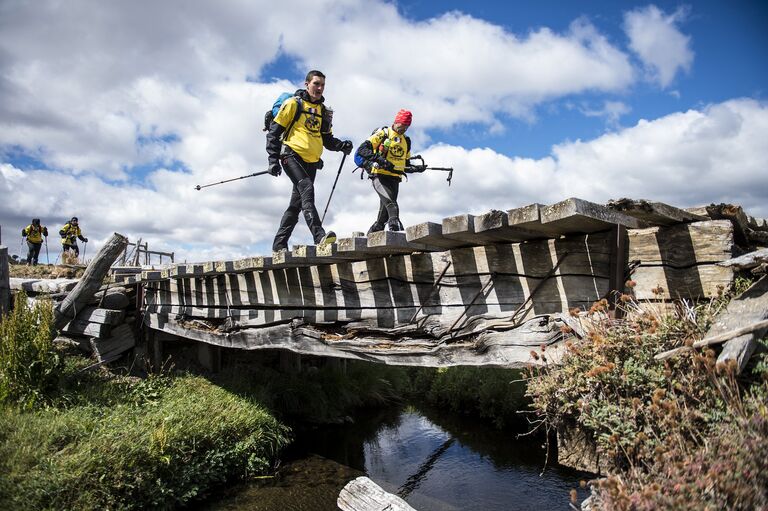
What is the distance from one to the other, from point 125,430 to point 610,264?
6.25 meters

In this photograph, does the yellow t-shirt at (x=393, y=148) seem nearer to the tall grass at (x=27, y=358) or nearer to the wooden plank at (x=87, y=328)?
the tall grass at (x=27, y=358)

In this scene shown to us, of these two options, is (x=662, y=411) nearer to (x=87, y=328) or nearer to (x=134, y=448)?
(x=134, y=448)

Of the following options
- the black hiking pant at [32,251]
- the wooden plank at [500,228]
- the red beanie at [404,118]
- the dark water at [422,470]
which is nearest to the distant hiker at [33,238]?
the black hiking pant at [32,251]

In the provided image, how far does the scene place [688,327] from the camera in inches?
106

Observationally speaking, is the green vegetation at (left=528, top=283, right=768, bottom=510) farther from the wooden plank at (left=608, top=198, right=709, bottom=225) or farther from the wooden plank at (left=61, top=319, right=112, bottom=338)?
the wooden plank at (left=61, top=319, right=112, bottom=338)

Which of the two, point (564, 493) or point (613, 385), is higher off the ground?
point (613, 385)

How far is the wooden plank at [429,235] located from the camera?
3.43m

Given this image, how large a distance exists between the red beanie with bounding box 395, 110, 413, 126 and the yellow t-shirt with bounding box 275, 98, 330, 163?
4.01 ft

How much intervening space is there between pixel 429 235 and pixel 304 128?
325 cm

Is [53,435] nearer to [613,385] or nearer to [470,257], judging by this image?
[470,257]

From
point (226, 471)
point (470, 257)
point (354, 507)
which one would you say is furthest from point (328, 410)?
point (470, 257)

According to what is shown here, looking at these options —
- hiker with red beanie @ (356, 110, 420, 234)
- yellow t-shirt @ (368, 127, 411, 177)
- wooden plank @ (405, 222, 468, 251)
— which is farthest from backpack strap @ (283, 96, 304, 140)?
wooden plank @ (405, 222, 468, 251)

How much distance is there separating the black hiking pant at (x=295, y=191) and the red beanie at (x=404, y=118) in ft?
4.76

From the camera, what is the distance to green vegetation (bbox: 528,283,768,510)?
203 centimetres
